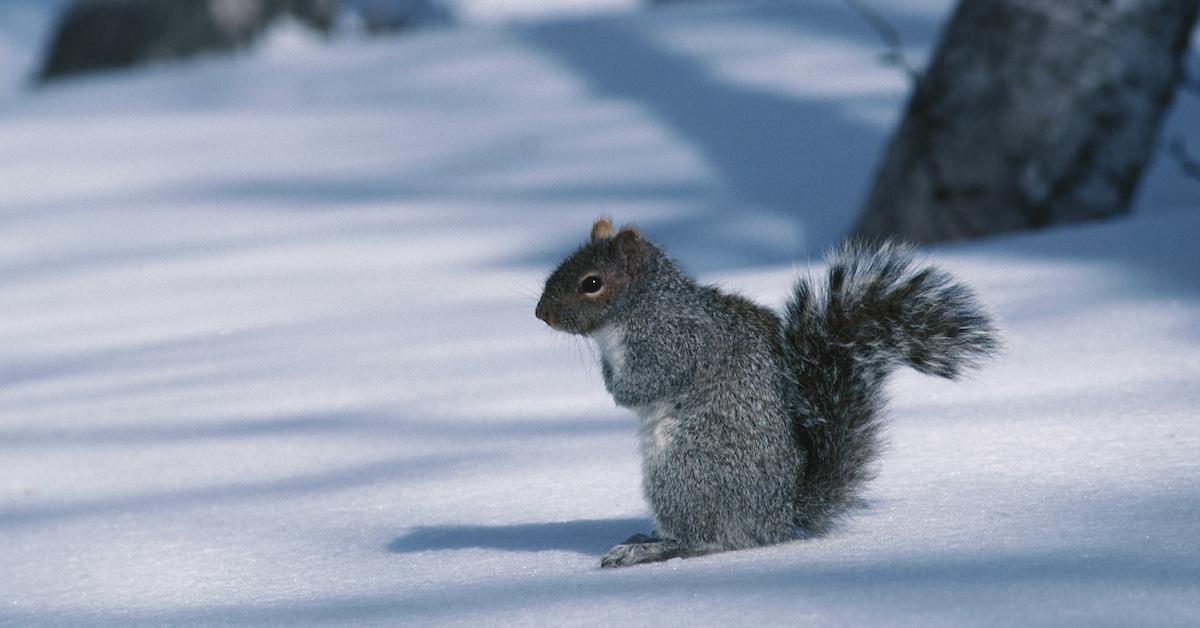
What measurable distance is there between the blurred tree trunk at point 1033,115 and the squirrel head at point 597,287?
8.85ft

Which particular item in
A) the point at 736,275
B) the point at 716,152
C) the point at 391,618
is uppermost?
the point at 716,152

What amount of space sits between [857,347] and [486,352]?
183 centimetres

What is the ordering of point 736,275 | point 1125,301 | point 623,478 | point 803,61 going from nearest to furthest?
1. point 623,478
2. point 1125,301
3. point 736,275
4. point 803,61

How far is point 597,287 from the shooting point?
2.16 metres

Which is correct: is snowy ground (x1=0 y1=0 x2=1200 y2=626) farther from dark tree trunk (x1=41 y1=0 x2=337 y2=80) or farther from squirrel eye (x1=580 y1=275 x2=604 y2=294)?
dark tree trunk (x1=41 y1=0 x2=337 y2=80)

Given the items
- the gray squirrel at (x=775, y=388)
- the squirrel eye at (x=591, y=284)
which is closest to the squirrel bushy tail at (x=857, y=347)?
the gray squirrel at (x=775, y=388)

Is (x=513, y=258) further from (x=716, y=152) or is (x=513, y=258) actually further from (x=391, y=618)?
(x=391, y=618)

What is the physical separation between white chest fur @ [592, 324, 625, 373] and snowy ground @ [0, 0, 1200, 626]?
0.89 ft

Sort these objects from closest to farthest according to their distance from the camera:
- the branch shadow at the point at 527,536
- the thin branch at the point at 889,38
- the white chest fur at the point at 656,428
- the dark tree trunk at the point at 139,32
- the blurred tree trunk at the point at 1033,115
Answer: the white chest fur at the point at 656,428
the branch shadow at the point at 527,536
the blurred tree trunk at the point at 1033,115
the thin branch at the point at 889,38
the dark tree trunk at the point at 139,32

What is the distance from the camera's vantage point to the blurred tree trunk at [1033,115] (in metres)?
4.51

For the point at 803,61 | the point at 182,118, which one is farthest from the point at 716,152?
the point at 182,118

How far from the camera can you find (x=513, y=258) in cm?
538

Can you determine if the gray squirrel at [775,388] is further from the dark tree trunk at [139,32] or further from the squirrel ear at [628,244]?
the dark tree trunk at [139,32]

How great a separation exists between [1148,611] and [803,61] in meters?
5.72
